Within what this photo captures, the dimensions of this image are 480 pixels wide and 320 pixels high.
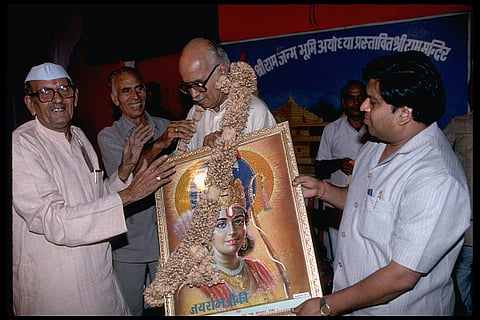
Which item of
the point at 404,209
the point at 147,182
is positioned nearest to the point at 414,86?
the point at 404,209

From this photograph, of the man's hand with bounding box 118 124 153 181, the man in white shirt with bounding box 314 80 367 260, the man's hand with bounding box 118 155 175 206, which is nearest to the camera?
the man's hand with bounding box 118 155 175 206

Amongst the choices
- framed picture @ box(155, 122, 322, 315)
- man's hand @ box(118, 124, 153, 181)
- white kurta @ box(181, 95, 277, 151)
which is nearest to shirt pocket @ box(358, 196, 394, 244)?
framed picture @ box(155, 122, 322, 315)

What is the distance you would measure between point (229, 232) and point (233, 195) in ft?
0.78

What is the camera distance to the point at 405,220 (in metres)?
1.97

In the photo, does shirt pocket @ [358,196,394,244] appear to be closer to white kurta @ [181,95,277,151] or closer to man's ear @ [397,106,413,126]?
man's ear @ [397,106,413,126]

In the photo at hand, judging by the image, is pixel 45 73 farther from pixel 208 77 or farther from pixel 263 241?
pixel 263 241

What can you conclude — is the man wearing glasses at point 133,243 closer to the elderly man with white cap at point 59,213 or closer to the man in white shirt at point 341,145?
the elderly man with white cap at point 59,213

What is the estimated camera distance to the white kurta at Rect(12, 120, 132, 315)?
2490 millimetres

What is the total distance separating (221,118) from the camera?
2.92 meters

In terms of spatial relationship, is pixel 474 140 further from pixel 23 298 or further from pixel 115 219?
pixel 23 298

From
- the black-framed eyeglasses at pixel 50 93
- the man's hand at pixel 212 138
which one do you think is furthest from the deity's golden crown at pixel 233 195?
the black-framed eyeglasses at pixel 50 93

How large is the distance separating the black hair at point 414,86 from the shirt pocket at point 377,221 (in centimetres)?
48

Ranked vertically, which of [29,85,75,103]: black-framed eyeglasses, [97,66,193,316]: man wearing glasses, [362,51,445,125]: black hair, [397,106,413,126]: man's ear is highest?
[29,85,75,103]: black-framed eyeglasses

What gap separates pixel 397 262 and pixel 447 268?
1.11 feet
